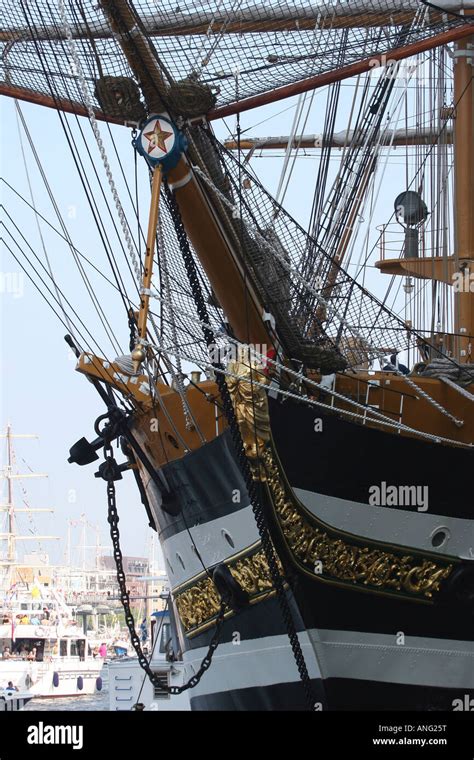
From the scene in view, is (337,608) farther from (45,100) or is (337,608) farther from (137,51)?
(45,100)

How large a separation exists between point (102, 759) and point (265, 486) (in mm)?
5865

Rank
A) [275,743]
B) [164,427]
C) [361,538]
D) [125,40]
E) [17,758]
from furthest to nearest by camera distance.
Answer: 1. [164,427]
2. [361,538]
3. [125,40]
4. [275,743]
5. [17,758]

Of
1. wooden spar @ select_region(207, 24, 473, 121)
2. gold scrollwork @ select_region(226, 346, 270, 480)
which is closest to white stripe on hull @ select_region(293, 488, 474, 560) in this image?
gold scrollwork @ select_region(226, 346, 270, 480)

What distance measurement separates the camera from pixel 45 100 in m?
19.9

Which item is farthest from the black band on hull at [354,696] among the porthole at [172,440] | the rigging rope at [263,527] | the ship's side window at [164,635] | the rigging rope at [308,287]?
the ship's side window at [164,635]

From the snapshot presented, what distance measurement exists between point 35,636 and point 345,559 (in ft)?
181

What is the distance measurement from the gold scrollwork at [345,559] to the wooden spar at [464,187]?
4.16 m

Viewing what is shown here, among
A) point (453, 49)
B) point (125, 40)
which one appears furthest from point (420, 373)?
point (453, 49)

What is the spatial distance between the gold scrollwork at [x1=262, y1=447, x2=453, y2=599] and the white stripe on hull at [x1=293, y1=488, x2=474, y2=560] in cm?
15

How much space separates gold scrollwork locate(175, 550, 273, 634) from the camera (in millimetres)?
19281

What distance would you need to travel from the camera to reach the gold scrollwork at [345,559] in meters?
18.9

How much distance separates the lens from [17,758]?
13.3 metres

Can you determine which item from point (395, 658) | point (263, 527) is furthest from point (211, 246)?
point (395, 658)

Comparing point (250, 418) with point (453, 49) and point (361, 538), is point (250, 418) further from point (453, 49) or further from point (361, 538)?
point (453, 49)
